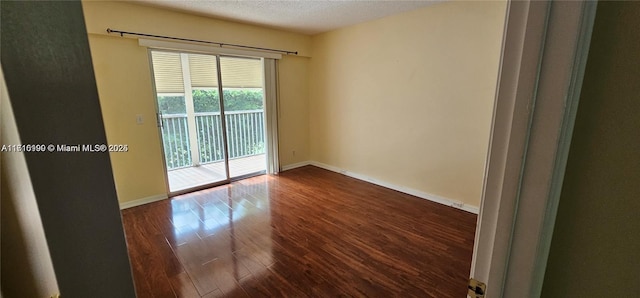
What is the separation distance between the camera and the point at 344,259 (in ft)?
7.00

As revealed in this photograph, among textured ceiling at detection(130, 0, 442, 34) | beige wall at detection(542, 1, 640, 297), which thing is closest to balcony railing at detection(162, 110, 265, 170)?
textured ceiling at detection(130, 0, 442, 34)

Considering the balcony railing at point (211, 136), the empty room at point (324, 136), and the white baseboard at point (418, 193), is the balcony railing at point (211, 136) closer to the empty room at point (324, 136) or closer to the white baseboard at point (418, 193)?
the empty room at point (324, 136)

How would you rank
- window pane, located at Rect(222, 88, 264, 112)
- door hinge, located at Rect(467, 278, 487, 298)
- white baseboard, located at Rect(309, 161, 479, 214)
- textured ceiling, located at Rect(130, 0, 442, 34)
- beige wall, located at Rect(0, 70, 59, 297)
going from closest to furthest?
beige wall, located at Rect(0, 70, 59, 297)
door hinge, located at Rect(467, 278, 487, 298)
textured ceiling, located at Rect(130, 0, 442, 34)
white baseboard, located at Rect(309, 161, 479, 214)
window pane, located at Rect(222, 88, 264, 112)

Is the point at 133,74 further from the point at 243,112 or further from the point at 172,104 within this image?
the point at 243,112

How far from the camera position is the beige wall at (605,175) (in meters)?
0.47

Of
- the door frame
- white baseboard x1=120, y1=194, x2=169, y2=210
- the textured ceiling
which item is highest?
the textured ceiling

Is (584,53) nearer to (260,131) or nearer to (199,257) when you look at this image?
(199,257)

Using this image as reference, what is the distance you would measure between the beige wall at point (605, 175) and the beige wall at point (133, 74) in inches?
141

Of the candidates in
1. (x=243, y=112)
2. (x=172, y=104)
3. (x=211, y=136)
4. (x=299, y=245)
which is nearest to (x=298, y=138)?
(x=243, y=112)

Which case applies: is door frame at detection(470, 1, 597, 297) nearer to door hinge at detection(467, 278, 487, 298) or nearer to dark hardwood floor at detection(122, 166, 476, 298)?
door hinge at detection(467, 278, 487, 298)

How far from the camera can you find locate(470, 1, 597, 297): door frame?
0.45 metres

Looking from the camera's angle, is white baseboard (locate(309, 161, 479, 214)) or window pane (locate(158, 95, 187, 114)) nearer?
white baseboard (locate(309, 161, 479, 214))

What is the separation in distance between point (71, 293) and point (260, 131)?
4.81m

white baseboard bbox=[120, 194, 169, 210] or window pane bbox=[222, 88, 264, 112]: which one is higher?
window pane bbox=[222, 88, 264, 112]
